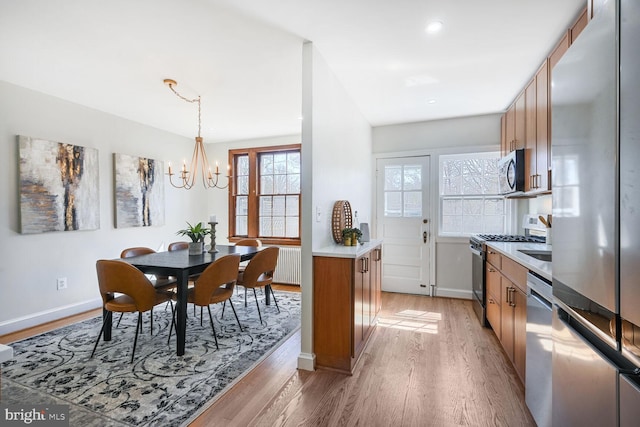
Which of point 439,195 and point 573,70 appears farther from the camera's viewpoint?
point 439,195

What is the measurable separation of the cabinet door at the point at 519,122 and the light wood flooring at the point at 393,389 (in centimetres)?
204

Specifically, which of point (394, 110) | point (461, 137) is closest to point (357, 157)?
point (394, 110)

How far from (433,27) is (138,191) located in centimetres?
430

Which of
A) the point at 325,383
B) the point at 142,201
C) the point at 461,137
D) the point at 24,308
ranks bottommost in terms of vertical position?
the point at 325,383

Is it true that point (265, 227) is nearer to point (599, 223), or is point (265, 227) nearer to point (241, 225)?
point (241, 225)

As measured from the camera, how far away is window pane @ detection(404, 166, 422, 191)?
14.4 feet

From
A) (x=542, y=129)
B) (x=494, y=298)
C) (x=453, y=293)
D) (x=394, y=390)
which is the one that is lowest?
(x=394, y=390)

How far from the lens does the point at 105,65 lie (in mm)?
2676

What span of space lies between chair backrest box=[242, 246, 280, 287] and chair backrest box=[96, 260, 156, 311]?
3.25 feet

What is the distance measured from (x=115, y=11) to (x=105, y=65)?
95 cm

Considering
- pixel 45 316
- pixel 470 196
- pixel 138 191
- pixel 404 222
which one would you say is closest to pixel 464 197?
pixel 470 196

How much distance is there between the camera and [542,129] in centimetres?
252

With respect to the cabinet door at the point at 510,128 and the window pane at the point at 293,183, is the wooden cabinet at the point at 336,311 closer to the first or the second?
the cabinet door at the point at 510,128

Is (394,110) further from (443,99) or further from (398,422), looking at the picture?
(398,422)
